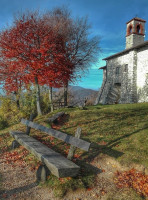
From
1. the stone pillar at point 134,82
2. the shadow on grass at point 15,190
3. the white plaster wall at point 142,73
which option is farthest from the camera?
the stone pillar at point 134,82

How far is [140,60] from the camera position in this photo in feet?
68.9

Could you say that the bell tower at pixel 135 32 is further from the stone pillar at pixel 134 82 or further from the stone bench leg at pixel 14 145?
the stone bench leg at pixel 14 145

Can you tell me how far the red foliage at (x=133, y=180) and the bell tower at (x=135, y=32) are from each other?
2274cm

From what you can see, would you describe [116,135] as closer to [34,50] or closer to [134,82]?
[34,50]

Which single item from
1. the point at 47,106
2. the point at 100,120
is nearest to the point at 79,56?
the point at 47,106

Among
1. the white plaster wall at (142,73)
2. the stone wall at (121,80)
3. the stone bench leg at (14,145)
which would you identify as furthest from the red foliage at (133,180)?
the stone wall at (121,80)

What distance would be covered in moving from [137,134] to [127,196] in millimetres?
3713

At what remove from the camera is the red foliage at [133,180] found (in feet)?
13.8

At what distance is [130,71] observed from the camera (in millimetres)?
22047

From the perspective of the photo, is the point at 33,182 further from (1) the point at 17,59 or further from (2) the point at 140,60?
(2) the point at 140,60

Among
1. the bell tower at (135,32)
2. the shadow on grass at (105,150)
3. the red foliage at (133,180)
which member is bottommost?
the red foliage at (133,180)

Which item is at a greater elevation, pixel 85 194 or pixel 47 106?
pixel 47 106

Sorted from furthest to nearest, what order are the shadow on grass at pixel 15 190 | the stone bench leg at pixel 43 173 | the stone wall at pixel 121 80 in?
the stone wall at pixel 121 80
the stone bench leg at pixel 43 173
the shadow on grass at pixel 15 190

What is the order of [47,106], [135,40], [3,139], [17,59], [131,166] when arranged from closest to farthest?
[131,166] < [3,139] < [17,59] < [47,106] < [135,40]
